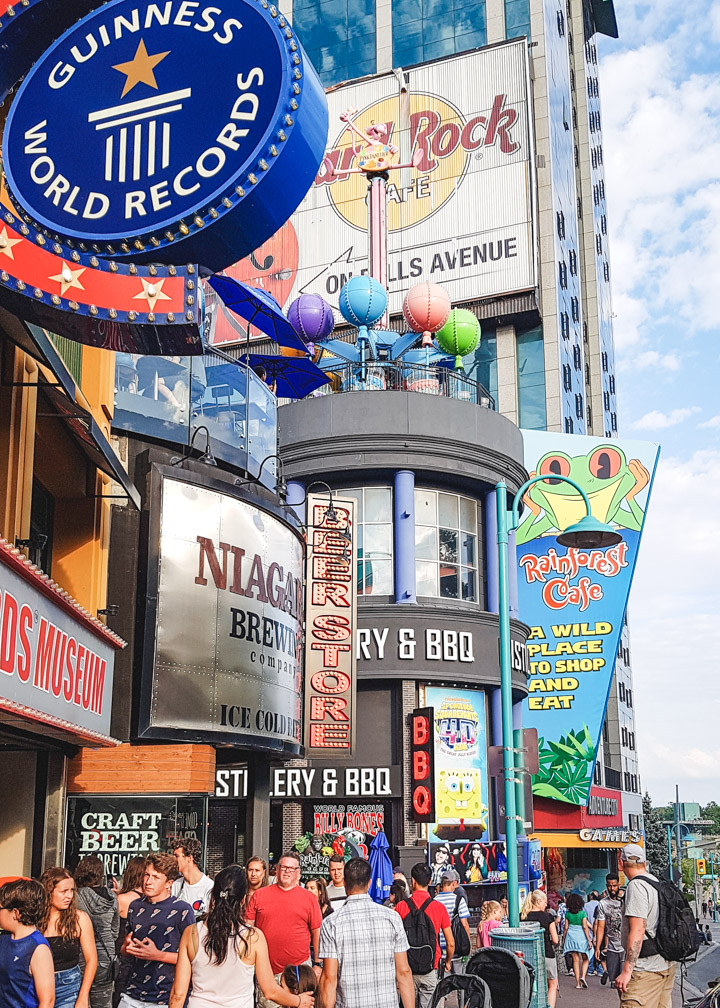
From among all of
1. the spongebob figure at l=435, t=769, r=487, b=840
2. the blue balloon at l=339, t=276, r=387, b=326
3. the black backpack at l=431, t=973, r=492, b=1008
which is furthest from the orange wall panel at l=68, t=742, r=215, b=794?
the blue balloon at l=339, t=276, r=387, b=326

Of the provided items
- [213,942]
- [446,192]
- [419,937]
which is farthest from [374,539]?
[446,192]

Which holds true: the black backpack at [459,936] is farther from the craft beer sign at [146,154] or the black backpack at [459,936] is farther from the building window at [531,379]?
the building window at [531,379]

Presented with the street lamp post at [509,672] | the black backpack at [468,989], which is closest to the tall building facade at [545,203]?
the street lamp post at [509,672]

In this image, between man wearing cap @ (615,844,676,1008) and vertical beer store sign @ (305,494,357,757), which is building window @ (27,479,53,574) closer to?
vertical beer store sign @ (305,494,357,757)

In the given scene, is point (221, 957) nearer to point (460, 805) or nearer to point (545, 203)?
point (460, 805)

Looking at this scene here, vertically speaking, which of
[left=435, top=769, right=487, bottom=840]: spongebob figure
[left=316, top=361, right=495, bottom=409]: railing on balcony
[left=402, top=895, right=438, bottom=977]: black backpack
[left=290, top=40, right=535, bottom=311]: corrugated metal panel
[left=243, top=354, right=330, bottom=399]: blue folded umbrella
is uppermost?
[left=290, top=40, right=535, bottom=311]: corrugated metal panel

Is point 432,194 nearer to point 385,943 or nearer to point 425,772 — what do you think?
point 425,772

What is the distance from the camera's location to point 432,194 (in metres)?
61.5

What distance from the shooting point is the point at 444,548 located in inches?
1155

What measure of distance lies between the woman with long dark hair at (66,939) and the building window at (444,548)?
844 inches

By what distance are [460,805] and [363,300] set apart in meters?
14.0

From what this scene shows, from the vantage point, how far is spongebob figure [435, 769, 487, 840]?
88.6 feet

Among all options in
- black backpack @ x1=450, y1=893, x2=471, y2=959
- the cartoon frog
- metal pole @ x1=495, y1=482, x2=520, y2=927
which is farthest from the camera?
the cartoon frog

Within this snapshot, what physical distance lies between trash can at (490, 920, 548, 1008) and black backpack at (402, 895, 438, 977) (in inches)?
68.0
